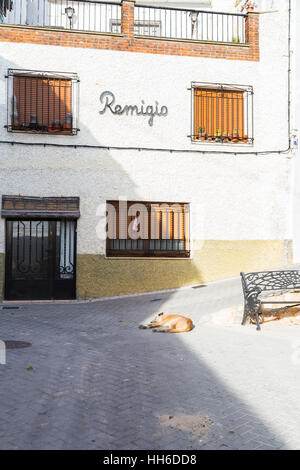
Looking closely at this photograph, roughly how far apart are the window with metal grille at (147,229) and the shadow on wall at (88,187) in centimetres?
27

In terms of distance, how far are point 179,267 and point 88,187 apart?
11.2 ft

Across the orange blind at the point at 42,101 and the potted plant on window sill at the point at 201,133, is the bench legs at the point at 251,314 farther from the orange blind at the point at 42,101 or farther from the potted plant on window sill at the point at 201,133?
the orange blind at the point at 42,101

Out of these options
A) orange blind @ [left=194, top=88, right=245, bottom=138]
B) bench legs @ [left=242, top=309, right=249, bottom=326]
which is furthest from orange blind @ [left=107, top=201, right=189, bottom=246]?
bench legs @ [left=242, top=309, right=249, bottom=326]

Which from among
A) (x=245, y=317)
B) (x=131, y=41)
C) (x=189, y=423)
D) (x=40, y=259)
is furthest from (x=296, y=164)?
(x=189, y=423)

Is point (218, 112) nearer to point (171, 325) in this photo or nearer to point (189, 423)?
point (171, 325)

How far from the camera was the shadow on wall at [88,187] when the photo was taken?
40.5 feet

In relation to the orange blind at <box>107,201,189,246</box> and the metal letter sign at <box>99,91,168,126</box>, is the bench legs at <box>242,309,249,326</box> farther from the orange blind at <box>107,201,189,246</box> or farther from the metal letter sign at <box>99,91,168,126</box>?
the metal letter sign at <box>99,91,168,126</box>

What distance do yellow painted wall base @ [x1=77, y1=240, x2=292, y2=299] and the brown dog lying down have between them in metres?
3.83

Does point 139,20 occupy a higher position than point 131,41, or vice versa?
point 139,20

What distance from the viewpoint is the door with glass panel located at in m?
12.4

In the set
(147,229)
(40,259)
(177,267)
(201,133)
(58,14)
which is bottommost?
(177,267)

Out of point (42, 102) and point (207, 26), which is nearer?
point (42, 102)

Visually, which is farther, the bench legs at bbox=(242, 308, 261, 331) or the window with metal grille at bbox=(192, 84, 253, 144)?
the window with metal grille at bbox=(192, 84, 253, 144)

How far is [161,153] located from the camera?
513 inches
